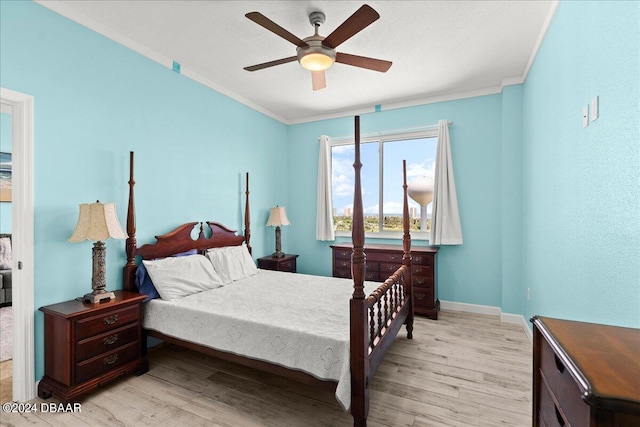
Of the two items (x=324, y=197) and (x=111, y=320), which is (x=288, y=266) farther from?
(x=111, y=320)

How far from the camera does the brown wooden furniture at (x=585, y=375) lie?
685 mm

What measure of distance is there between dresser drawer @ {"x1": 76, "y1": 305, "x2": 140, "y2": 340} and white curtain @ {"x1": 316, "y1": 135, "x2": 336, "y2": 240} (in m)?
2.90

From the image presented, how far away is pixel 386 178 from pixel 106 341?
12.7ft

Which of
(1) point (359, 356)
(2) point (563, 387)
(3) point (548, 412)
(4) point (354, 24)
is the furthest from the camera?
(4) point (354, 24)

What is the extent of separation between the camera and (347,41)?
2873 mm

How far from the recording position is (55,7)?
2336 millimetres

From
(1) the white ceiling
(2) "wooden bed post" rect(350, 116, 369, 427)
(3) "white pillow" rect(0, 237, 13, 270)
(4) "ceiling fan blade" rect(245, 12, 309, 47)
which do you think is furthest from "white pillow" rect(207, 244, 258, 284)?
(3) "white pillow" rect(0, 237, 13, 270)

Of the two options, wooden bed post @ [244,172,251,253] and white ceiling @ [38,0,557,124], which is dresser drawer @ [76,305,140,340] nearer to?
wooden bed post @ [244,172,251,253]

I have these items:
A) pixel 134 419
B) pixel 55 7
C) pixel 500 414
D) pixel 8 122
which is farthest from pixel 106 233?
pixel 8 122

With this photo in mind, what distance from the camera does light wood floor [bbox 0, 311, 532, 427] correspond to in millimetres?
2016

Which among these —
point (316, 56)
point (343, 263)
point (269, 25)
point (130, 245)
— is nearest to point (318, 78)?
point (316, 56)

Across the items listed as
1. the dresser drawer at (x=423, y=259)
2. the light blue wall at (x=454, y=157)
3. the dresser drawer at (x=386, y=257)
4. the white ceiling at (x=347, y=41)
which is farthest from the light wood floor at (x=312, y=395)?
the white ceiling at (x=347, y=41)

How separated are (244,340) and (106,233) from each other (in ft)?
4.36

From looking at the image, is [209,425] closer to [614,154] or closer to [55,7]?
[614,154]
